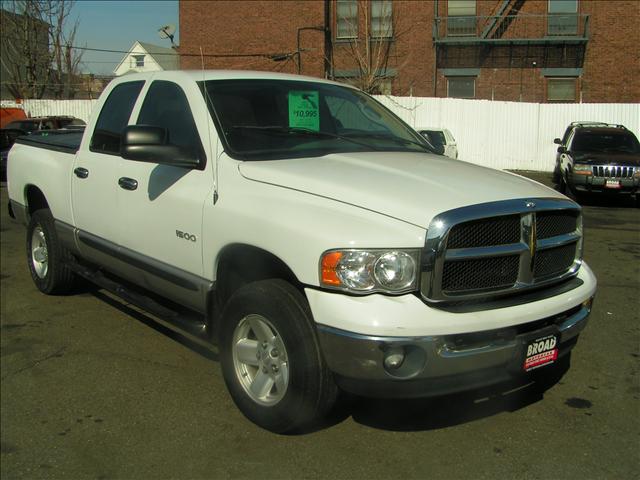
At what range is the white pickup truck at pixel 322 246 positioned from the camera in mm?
2986

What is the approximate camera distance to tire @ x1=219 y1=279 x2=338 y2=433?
3.17 metres

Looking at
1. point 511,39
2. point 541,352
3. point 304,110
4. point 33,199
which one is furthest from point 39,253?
point 511,39

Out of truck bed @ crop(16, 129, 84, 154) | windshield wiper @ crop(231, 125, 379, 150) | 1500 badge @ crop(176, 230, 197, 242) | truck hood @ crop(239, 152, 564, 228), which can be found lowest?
1500 badge @ crop(176, 230, 197, 242)

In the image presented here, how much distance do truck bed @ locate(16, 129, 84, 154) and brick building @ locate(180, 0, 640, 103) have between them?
2018cm

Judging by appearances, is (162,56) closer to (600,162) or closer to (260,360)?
(600,162)

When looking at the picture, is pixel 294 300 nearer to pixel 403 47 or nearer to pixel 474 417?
pixel 474 417

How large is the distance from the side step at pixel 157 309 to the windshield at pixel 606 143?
1168 centimetres

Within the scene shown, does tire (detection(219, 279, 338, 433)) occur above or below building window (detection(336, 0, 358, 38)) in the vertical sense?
below

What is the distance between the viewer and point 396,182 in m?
3.38

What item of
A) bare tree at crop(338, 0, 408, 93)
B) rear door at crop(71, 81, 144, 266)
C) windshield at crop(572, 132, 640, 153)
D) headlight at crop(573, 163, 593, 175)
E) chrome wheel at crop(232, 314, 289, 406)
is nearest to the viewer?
chrome wheel at crop(232, 314, 289, 406)

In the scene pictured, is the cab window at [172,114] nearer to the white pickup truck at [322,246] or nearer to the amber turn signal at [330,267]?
the white pickup truck at [322,246]

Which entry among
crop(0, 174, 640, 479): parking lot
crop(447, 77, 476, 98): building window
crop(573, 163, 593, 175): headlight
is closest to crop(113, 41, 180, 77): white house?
crop(447, 77, 476, 98): building window

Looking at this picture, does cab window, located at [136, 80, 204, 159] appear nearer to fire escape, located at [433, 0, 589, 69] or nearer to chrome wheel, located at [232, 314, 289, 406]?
chrome wheel, located at [232, 314, 289, 406]

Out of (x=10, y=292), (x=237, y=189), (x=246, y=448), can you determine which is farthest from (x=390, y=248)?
(x=10, y=292)
